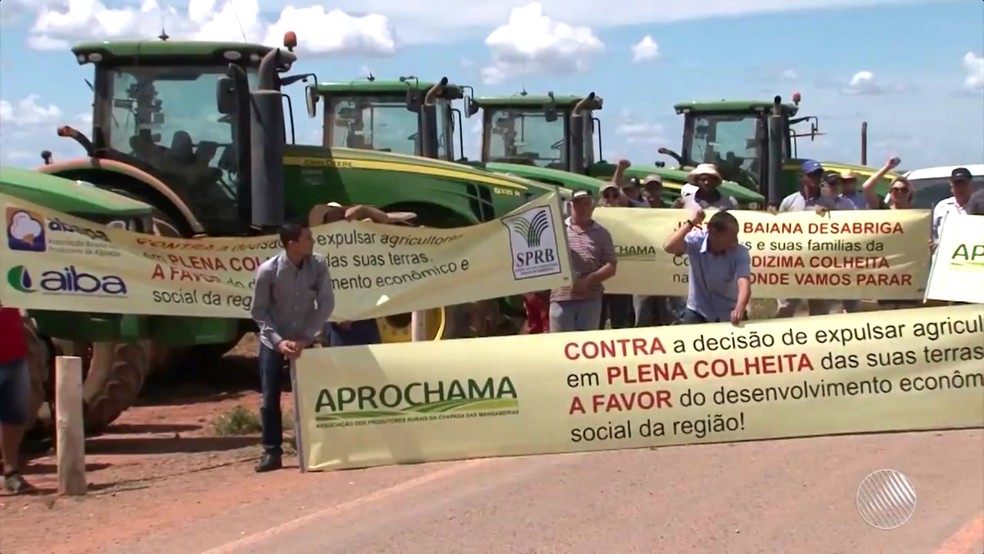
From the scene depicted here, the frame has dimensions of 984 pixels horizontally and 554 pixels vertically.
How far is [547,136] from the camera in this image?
1862cm

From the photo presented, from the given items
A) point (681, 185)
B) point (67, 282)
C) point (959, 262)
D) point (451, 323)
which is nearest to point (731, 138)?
point (681, 185)

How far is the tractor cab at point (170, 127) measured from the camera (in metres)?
12.2

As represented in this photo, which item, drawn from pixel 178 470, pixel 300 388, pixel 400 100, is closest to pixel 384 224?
pixel 178 470

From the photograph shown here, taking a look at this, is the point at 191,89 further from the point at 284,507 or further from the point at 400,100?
the point at 284,507

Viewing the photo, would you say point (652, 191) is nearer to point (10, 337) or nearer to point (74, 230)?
point (74, 230)

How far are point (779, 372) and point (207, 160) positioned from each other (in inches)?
256

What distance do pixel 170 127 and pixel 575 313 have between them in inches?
173

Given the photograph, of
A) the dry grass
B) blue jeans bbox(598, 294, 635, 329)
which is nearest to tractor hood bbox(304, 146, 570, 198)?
blue jeans bbox(598, 294, 635, 329)

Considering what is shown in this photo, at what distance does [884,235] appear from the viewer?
12219 mm

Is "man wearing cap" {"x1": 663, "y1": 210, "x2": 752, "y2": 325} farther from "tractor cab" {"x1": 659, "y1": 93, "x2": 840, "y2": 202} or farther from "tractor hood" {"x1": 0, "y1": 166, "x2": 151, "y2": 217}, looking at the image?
"tractor cab" {"x1": 659, "y1": 93, "x2": 840, "y2": 202}

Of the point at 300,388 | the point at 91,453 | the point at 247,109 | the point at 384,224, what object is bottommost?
the point at 91,453

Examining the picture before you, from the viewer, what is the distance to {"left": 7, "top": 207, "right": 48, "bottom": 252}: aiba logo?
9.22 m

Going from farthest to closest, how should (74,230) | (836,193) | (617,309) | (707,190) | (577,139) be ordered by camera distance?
(577,139), (617,309), (836,193), (707,190), (74,230)

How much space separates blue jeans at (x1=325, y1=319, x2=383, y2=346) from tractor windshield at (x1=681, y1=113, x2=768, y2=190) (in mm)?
11886
